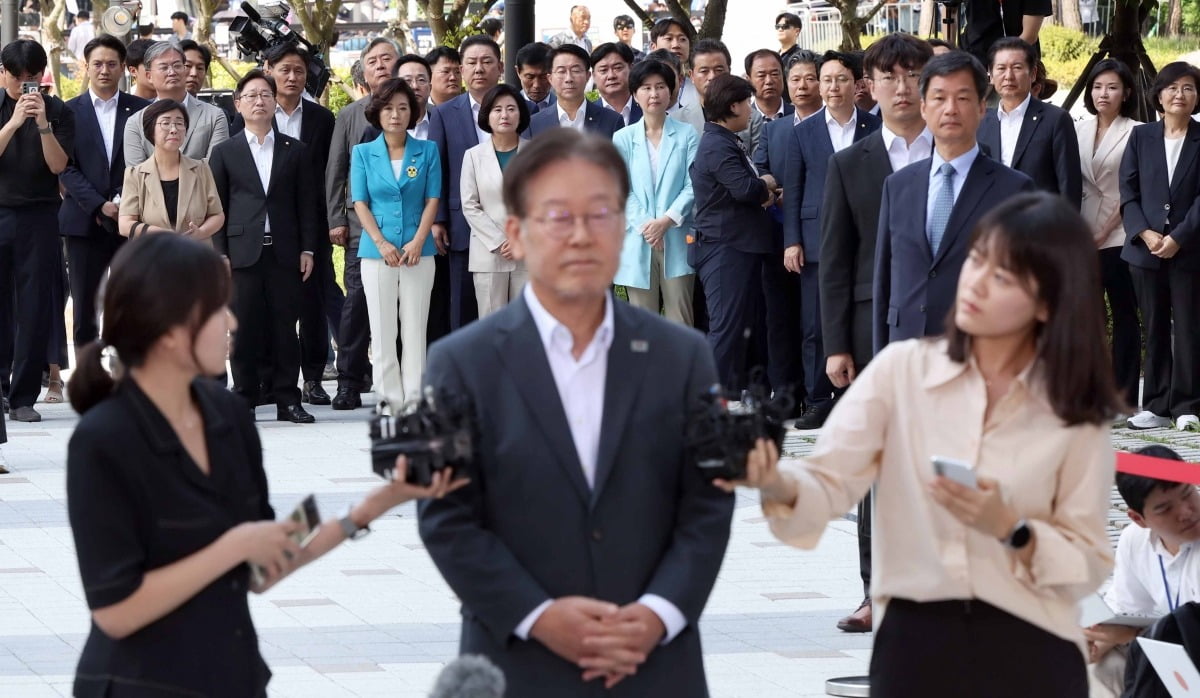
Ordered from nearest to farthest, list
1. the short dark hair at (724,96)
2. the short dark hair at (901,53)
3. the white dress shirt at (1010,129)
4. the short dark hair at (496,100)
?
the short dark hair at (901,53), the white dress shirt at (1010,129), the short dark hair at (724,96), the short dark hair at (496,100)

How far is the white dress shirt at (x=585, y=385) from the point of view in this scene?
3.11 m

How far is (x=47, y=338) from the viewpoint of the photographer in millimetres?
11211

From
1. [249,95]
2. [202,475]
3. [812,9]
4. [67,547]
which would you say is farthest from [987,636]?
[812,9]

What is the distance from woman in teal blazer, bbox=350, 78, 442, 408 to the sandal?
2496mm

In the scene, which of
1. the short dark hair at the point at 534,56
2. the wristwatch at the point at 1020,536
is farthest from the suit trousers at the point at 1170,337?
the wristwatch at the point at 1020,536

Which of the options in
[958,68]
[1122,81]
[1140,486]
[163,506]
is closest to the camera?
[163,506]

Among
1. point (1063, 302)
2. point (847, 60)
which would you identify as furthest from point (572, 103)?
point (1063, 302)

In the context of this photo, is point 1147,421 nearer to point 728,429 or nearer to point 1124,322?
point 1124,322

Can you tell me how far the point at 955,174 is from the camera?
5.64 meters

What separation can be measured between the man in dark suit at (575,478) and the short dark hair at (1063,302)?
59 cm

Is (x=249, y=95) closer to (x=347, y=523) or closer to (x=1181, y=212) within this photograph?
(x=1181, y=212)

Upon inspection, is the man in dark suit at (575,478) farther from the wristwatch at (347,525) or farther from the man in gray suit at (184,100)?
the man in gray suit at (184,100)

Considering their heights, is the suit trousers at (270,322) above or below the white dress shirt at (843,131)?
below

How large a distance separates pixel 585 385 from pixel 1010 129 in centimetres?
705
